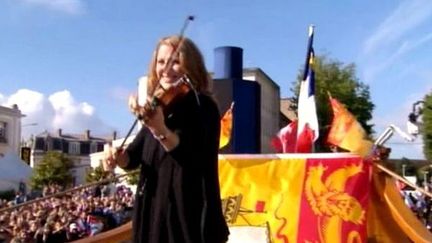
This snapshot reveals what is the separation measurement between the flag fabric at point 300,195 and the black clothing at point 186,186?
8.36 feet

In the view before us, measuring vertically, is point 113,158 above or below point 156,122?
below

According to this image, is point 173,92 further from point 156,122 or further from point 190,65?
point 156,122

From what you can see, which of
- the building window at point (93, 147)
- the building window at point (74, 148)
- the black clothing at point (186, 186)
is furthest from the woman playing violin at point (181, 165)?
the building window at point (93, 147)

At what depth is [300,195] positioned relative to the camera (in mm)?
5262

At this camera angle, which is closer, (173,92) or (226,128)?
(173,92)

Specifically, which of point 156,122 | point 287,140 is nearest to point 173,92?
point 156,122

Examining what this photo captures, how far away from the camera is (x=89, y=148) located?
10544 cm

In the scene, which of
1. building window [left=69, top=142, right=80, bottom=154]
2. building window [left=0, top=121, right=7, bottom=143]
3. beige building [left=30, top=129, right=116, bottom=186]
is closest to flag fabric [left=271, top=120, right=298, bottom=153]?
building window [left=0, top=121, right=7, bottom=143]

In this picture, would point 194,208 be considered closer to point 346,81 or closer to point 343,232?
point 343,232

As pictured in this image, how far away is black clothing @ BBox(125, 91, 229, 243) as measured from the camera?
8.59 ft

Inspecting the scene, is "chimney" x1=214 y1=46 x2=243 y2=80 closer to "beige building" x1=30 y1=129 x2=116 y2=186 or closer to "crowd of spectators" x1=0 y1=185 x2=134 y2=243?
"crowd of spectators" x1=0 y1=185 x2=134 y2=243

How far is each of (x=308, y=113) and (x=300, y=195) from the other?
0.97 meters

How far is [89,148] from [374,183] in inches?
4033

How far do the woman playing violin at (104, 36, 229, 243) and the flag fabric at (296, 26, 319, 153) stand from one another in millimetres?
3110
